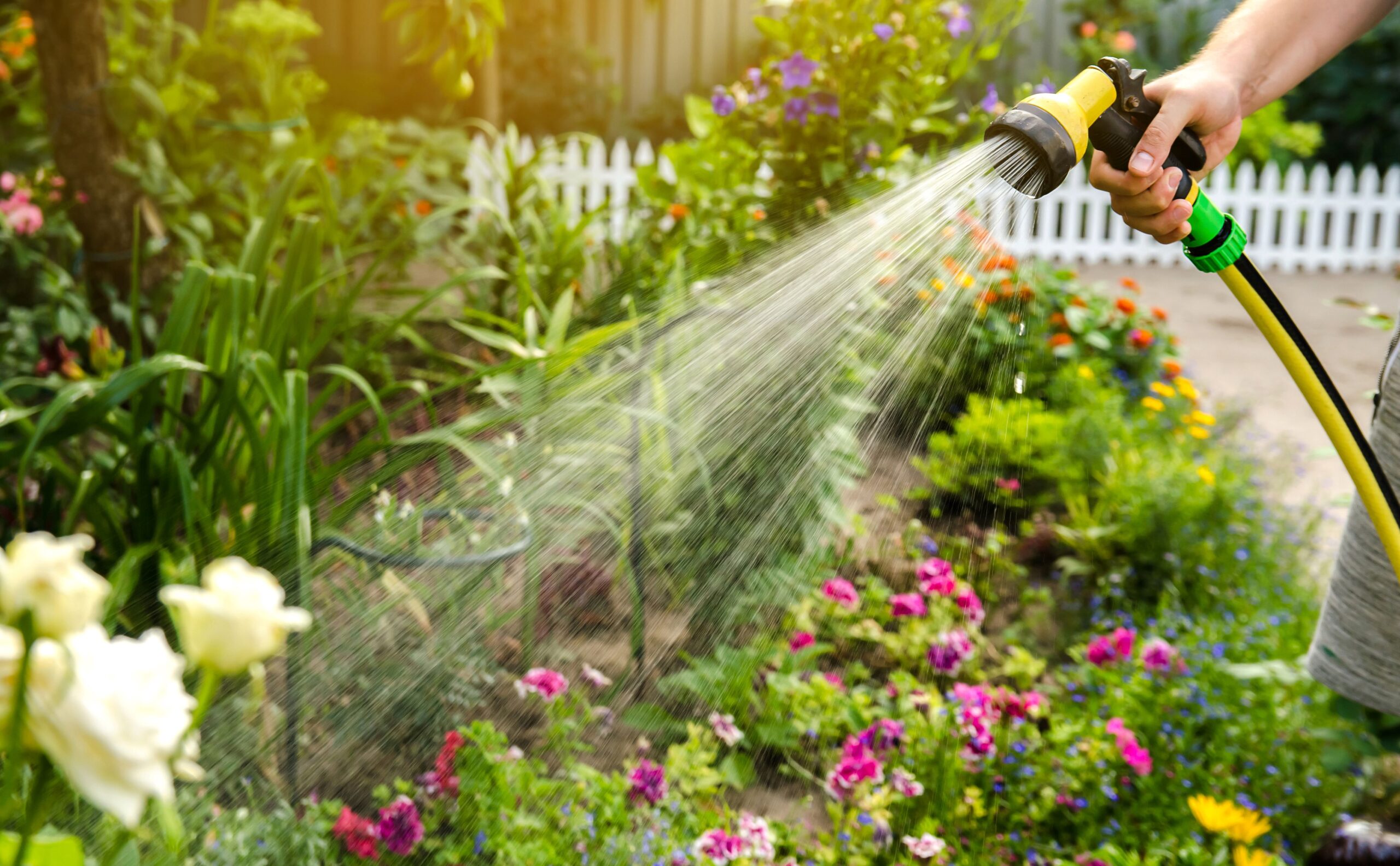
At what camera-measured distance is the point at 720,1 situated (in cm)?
819

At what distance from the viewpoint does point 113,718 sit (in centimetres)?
41

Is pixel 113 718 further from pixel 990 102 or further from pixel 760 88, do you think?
pixel 990 102

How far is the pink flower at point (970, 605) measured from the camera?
225 cm

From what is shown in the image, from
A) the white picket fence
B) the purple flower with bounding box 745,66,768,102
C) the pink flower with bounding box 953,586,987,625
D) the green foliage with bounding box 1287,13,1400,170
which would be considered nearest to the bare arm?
the pink flower with bounding box 953,586,987,625

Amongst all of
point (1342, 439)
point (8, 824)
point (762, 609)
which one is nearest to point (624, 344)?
point (762, 609)

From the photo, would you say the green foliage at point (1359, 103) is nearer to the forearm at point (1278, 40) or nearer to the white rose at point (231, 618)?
the forearm at point (1278, 40)

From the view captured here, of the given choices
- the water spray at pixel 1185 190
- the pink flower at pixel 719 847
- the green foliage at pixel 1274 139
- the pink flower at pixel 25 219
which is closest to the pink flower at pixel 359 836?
the pink flower at pixel 719 847

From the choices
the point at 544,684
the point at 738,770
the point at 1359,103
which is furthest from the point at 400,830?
the point at 1359,103

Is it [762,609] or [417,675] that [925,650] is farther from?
[417,675]

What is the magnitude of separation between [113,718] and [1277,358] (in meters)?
4.08

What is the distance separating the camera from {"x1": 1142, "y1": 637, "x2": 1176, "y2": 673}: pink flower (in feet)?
6.74

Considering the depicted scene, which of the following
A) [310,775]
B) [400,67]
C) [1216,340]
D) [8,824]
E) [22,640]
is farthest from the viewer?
[400,67]

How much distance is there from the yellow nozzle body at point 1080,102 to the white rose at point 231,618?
777mm

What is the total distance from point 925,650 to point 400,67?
650cm
